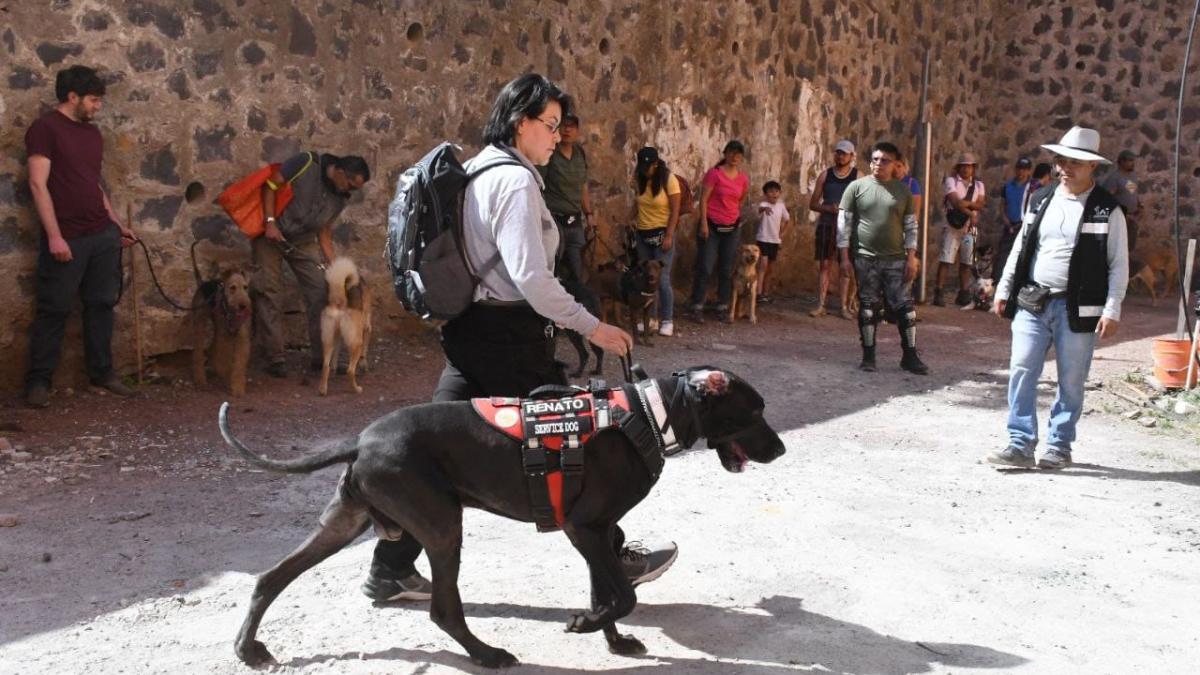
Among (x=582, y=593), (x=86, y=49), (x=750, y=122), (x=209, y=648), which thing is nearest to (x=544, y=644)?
(x=582, y=593)

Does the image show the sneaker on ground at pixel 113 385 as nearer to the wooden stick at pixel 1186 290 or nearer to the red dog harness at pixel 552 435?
the red dog harness at pixel 552 435

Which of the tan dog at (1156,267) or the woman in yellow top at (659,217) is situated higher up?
the woman in yellow top at (659,217)

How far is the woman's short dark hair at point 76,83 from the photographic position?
7062mm

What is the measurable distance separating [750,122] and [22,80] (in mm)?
8181

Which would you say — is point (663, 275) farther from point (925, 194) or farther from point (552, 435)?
point (552, 435)

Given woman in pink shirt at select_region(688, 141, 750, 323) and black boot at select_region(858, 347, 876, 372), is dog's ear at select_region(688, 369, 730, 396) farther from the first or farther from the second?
woman in pink shirt at select_region(688, 141, 750, 323)

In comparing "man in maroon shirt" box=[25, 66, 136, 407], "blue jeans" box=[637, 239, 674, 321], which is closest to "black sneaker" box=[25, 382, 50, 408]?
"man in maroon shirt" box=[25, 66, 136, 407]

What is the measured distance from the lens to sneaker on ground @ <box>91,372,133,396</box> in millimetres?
7504

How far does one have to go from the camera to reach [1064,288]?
6289 mm

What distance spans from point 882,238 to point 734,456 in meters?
5.77

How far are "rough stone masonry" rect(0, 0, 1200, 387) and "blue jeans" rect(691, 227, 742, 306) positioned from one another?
42 centimetres

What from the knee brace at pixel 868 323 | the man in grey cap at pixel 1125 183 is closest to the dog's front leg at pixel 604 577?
the knee brace at pixel 868 323

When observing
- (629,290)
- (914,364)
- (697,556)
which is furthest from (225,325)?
(914,364)

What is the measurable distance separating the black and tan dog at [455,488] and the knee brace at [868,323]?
6058mm
